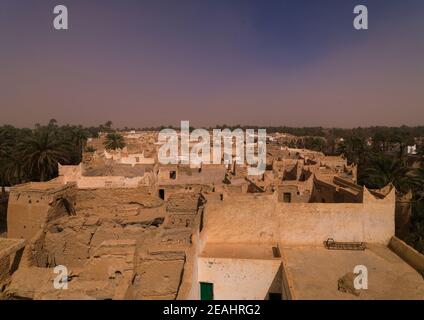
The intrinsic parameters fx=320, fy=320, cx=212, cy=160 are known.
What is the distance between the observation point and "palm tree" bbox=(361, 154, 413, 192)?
63.2ft

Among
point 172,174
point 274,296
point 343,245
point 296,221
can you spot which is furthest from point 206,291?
point 172,174

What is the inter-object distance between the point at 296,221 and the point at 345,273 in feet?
8.73

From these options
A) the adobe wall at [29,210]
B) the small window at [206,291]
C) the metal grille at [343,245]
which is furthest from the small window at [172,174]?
the metal grille at [343,245]

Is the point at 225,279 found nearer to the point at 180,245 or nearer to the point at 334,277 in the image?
the point at 180,245

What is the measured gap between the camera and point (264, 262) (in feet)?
31.6

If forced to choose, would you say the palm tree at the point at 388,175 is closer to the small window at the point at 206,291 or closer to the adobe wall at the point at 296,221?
the adobe wall at the point at 296,221

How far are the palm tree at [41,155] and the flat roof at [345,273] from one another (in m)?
18.9

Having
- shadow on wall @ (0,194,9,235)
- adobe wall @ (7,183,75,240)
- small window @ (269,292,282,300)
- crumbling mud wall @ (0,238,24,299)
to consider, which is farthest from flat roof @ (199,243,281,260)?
shadow on wall @ (0,194,9,235)

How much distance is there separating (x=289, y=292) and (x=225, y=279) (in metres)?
2.23

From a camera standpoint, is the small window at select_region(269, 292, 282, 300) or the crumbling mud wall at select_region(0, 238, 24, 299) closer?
the crumbling mud wall at select_region(0, 238, 24, 299)

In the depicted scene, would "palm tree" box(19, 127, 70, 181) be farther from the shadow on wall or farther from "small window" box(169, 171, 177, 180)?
"small window" box(169, 171, 177, 180)

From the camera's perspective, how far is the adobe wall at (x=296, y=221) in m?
11.3

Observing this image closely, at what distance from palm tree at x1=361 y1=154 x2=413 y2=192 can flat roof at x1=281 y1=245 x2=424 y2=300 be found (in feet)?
31.8
